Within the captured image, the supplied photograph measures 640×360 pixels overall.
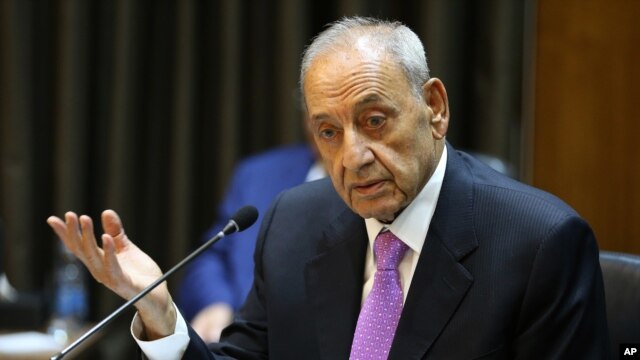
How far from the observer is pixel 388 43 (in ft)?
6.54

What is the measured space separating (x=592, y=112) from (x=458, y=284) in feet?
3.38

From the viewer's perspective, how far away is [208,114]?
16.0 feet

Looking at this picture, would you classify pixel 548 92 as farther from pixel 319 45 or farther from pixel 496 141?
pixel 496 141

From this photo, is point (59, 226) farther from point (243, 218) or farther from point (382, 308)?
point (382, 308)

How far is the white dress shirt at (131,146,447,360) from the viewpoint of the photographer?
6.68 ft

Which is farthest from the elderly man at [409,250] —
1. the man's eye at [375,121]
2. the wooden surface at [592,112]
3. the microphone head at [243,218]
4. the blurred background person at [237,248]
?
the blurred background person at [237,248]

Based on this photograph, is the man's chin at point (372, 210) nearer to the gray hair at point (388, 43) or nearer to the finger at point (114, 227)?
the gray hair at point (388, 43)

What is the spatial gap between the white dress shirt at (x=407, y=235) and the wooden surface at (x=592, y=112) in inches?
32.0

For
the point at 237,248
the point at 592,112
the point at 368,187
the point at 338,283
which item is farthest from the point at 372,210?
the point at 237,248

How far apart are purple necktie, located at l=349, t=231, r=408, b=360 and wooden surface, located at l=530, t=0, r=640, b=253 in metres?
0.93

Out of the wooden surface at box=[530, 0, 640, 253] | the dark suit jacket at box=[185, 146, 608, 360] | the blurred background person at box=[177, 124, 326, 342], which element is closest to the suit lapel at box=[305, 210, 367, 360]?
the dark suit jacket at box=[185, 146, 608, 360]

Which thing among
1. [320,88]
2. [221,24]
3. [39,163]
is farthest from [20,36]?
[320,88]

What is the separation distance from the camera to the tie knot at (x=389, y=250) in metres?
2.11

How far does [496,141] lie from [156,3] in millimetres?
1828
